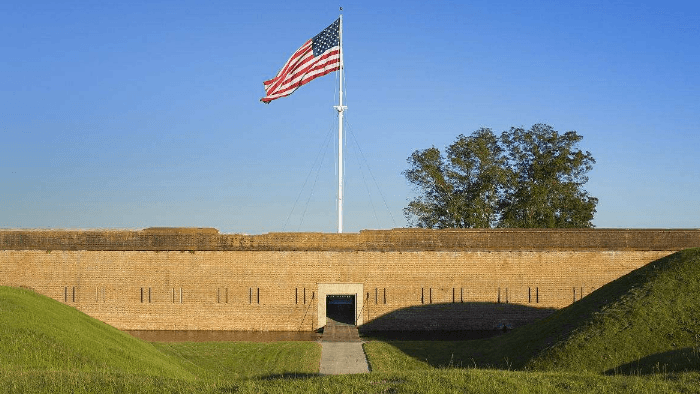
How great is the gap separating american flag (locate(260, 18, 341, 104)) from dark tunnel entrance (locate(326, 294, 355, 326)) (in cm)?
819

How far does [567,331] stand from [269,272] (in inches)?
479

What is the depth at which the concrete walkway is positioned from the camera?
62.8 ft

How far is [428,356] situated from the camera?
20.7 meters

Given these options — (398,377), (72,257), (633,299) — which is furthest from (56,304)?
→ (633,299)

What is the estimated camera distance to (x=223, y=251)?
2783 cm

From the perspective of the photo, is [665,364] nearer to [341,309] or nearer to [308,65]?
[308,65]

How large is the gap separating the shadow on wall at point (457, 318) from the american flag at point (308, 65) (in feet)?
30.1

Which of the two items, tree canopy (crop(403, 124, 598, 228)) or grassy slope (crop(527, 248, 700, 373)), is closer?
grassy slope (crop(527, 248, 700, 373))

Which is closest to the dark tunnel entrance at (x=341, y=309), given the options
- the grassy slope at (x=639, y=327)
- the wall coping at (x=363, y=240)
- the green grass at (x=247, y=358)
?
the wall coping at (x=363, y=240)

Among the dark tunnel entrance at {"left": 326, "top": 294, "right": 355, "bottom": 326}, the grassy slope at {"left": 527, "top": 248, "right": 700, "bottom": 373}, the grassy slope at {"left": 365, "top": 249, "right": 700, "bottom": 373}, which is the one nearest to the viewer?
the grassy slope at {"left": 527, "top": 248, "right": 700, "bottom": 373}

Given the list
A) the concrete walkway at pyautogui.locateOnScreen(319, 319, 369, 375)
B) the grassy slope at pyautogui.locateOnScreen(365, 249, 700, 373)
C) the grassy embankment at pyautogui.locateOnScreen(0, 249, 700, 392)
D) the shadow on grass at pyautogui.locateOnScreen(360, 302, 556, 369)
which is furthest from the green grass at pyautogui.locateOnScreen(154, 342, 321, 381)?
the shadow on grass at pyautogui.locateOnScreen(360, 302, 556, 369)

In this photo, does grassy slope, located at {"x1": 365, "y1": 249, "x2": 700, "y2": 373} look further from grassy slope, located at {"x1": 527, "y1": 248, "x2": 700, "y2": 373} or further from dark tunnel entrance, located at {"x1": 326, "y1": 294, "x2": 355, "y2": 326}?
dark tunnel entrance, located at {"x1": 326, "y1": 294, "x2": 355, "y2": 326}

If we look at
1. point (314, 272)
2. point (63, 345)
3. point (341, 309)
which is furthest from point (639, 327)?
point (341, 309)

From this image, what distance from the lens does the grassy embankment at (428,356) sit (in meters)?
11.4
